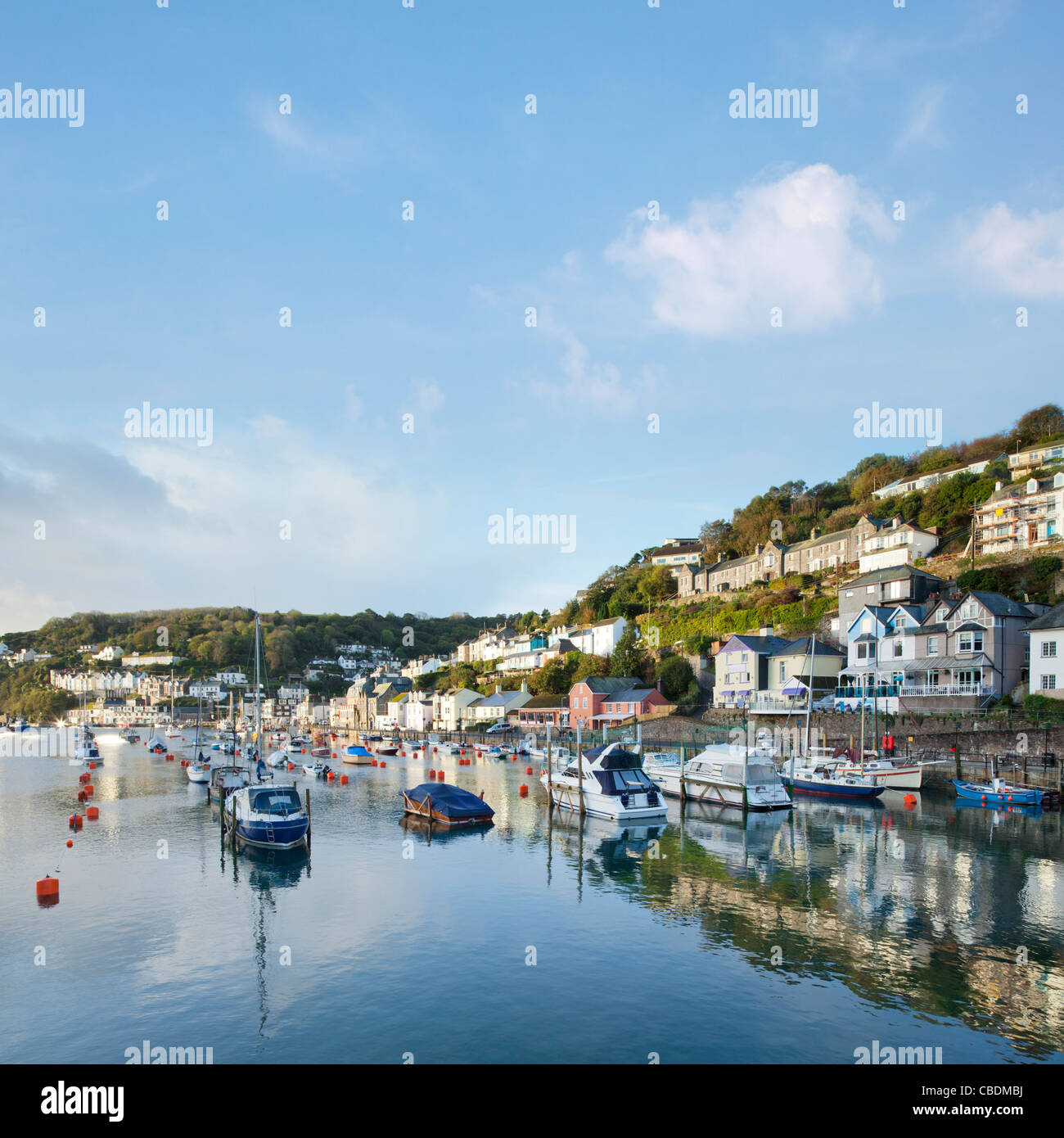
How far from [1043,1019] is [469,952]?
13.1 meters

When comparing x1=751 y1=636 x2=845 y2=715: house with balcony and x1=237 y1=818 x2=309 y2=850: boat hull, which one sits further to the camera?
x1=751 y1=636 x2=845 y2=715: house with balcony

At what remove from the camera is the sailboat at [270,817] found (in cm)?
3334

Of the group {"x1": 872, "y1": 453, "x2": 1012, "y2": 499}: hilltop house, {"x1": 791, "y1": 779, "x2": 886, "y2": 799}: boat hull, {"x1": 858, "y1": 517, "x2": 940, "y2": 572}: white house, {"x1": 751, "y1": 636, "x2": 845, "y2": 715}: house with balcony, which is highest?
{"x1": 872, "y1": 453, "x2": 1012, "y2": 499}: hilltop house

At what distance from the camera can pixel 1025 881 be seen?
89.0 ft

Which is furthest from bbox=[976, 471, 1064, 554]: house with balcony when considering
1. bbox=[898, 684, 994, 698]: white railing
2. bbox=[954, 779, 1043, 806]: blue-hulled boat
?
bbox=[954, 779, 1043, 806]: blue-hulled boat

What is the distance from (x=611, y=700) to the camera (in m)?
90.6

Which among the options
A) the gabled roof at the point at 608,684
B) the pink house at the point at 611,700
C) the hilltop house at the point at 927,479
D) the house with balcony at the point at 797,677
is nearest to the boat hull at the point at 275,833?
the house with balcony at the point at 797,677

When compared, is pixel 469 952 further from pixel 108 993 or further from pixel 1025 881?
pixel 1025 881

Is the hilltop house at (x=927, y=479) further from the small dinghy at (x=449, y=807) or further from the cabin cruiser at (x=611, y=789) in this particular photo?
the small dinghy at (x=449, y=807)

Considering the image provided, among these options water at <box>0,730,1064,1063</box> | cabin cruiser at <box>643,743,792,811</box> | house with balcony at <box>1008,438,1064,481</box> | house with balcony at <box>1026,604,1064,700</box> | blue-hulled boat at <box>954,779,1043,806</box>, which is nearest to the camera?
water at <box>0,730,1064,1063</box>

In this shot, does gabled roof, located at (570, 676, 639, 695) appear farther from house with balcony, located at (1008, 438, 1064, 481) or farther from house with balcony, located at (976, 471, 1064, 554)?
house with balcony, located at (1008, 438, 1064, 481)

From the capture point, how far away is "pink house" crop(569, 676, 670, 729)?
8650 cm

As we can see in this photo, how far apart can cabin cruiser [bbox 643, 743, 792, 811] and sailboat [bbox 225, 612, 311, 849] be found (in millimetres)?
23883
